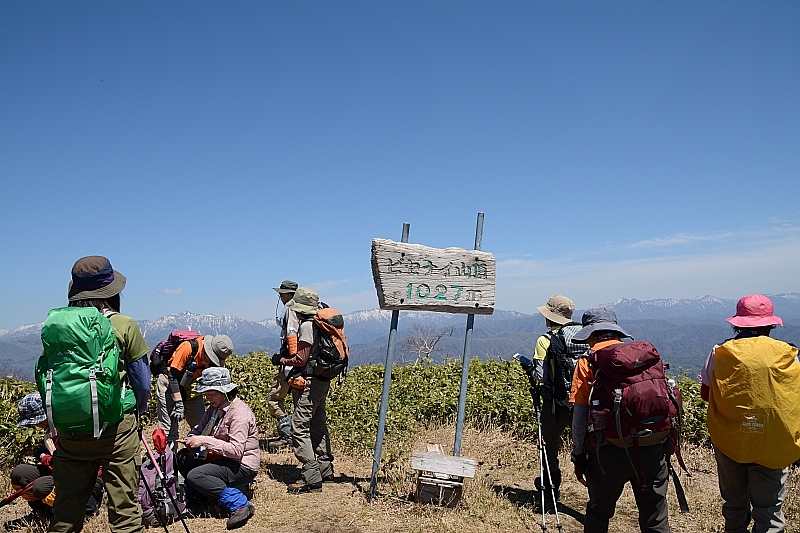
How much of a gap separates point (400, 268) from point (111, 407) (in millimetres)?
3000

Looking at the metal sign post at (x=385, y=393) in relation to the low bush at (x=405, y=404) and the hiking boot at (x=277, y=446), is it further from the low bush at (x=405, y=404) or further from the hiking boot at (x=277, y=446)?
the hiking boot at (x=277, y=446)

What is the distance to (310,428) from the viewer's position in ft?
19.5

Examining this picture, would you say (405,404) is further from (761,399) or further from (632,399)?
(761,399)

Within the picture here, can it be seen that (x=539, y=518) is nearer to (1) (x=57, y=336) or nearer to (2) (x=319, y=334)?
(2) (x=319, y=334)

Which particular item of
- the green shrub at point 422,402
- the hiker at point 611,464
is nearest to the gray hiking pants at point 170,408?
the green shrub at point 422,402

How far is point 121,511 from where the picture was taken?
11.3ft

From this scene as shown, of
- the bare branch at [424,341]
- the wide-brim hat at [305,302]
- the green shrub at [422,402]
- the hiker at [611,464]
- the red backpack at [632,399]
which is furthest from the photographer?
the bare branch at [424,341]

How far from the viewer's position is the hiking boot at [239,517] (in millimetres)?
4812

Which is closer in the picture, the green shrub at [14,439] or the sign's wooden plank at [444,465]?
the sign's wooden plank at [444,465]

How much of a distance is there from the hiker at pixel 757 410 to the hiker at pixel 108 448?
3.94 m

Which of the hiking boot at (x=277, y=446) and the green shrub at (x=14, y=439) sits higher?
the green shrub at (x=14, y=439)

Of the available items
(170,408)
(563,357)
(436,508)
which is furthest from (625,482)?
(170,408)

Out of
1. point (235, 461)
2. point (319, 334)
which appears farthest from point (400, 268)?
point (235, 461)

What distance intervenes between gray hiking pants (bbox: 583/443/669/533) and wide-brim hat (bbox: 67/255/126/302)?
11.3 feet
